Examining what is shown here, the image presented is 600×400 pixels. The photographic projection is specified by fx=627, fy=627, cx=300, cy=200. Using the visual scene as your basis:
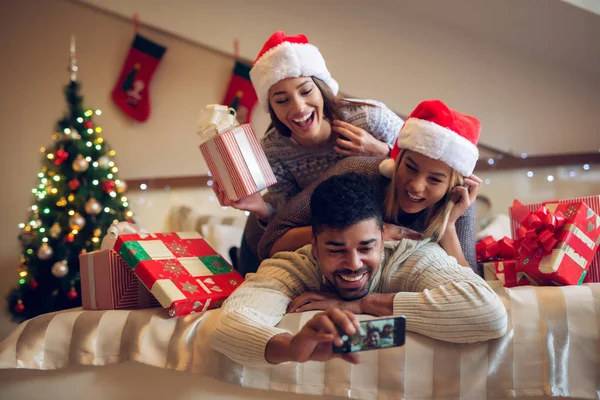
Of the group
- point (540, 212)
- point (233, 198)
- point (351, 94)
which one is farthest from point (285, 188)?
point (351, 94)

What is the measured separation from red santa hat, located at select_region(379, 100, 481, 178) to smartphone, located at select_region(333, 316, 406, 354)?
58cm

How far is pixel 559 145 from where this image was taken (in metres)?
3.01

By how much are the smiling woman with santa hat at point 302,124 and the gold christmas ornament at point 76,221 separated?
106 centimetres

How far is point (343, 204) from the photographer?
4.67 ft

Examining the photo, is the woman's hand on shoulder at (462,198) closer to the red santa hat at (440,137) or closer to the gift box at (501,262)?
the red santa hat at (440,137)

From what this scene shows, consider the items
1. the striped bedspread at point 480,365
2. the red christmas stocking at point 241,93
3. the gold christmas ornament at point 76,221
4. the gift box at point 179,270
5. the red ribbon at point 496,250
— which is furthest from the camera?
the red christmas stocking at point 241,93

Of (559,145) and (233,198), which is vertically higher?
(559,145)

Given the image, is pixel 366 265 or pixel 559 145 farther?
pixel 559 145

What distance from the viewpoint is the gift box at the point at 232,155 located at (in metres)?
1.78

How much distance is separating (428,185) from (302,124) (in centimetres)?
51

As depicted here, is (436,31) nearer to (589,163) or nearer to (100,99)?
(589,163)

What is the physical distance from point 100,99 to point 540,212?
2.57 m

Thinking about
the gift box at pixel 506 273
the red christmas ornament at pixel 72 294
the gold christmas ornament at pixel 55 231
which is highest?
the gold christmas ornament at pixel 55 231

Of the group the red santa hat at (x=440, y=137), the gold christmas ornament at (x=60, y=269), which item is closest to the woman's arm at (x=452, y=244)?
the red santa hat at (x=440, y=137)
